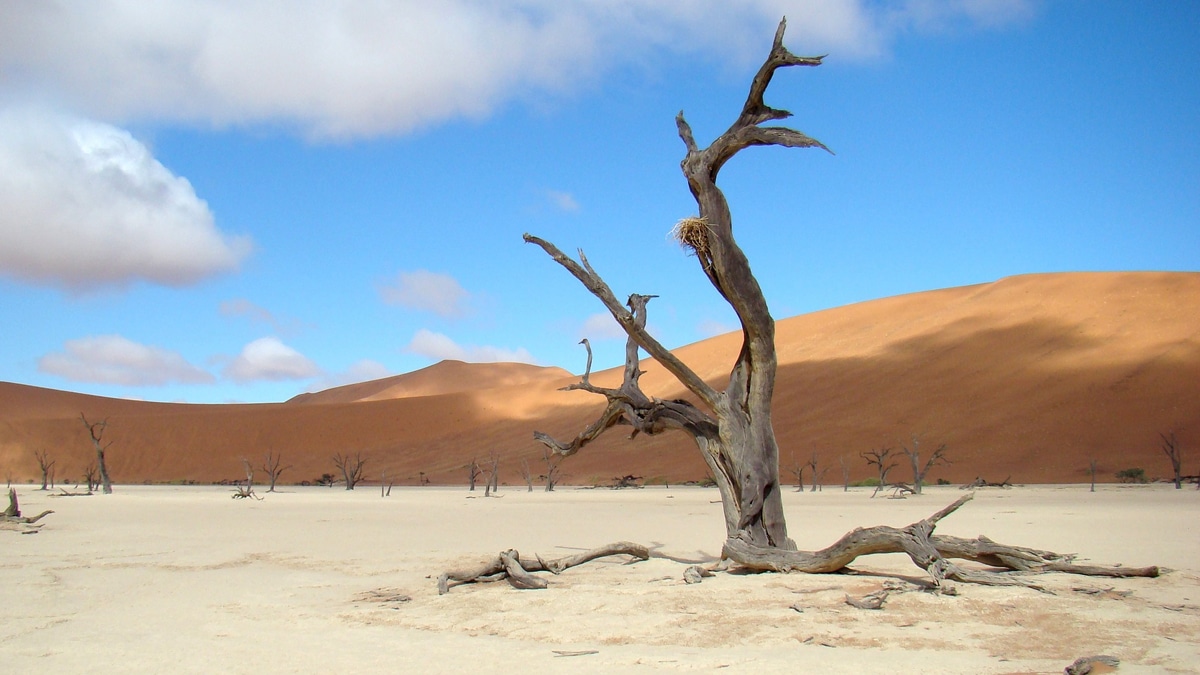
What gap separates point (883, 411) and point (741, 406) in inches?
1206

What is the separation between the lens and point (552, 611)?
664cm

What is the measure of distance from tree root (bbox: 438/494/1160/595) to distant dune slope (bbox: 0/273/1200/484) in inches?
862

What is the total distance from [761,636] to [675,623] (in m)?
0.70

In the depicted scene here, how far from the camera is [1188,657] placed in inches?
185

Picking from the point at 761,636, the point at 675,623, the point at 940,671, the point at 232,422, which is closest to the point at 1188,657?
the point at 940,671

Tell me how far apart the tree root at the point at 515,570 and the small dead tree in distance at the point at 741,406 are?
1cm

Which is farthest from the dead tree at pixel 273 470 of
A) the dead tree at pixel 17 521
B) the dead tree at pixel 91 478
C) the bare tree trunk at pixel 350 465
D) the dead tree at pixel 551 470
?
the dead tree at pixel 17 521

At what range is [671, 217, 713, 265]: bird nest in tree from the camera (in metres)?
8.01

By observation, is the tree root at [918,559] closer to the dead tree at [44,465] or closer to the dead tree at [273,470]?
the dead tree at [273,470]

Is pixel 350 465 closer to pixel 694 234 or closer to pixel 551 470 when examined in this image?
pixel 551 470

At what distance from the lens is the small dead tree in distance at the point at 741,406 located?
24.2 ft

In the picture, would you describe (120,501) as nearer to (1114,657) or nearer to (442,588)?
(442,588)

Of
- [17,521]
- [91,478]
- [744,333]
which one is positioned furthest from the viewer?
[91,478]

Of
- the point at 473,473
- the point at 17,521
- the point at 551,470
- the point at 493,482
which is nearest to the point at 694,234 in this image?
the point at 17,521
